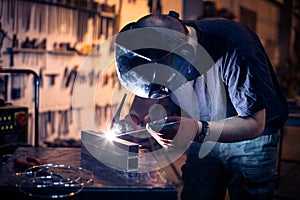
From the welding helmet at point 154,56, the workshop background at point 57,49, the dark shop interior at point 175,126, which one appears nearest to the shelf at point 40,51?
the workshop background at point 57,49

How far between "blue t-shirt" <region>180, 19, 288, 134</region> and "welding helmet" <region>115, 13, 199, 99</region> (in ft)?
0.57

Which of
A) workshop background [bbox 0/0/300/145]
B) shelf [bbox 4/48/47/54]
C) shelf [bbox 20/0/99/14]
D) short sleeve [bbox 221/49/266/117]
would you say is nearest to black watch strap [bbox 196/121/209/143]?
short sleeve [bbox 221/49/266/117]

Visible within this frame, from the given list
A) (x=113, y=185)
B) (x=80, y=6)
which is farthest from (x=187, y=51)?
(x=80, y=6)

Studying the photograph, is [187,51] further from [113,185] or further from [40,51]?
[40,51]

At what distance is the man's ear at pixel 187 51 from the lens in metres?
1.23

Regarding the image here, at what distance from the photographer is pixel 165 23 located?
1205mm

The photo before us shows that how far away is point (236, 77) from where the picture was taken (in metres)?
1.37

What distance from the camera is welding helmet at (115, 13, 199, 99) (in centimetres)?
118

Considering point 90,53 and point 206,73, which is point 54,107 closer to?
point 90,53

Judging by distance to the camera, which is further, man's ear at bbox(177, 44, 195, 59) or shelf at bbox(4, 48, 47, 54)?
shelf at bbox(4, 48, 47, 54)

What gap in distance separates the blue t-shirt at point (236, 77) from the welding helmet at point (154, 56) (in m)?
0.17

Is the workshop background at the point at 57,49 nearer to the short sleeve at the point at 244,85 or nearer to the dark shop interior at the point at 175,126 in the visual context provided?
the dark shop interior at the point at 175,126

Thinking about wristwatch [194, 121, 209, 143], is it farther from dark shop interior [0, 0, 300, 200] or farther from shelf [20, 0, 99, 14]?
shelf [20, 0, 99, 14]

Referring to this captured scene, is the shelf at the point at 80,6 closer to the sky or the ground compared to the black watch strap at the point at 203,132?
closer to the sky
